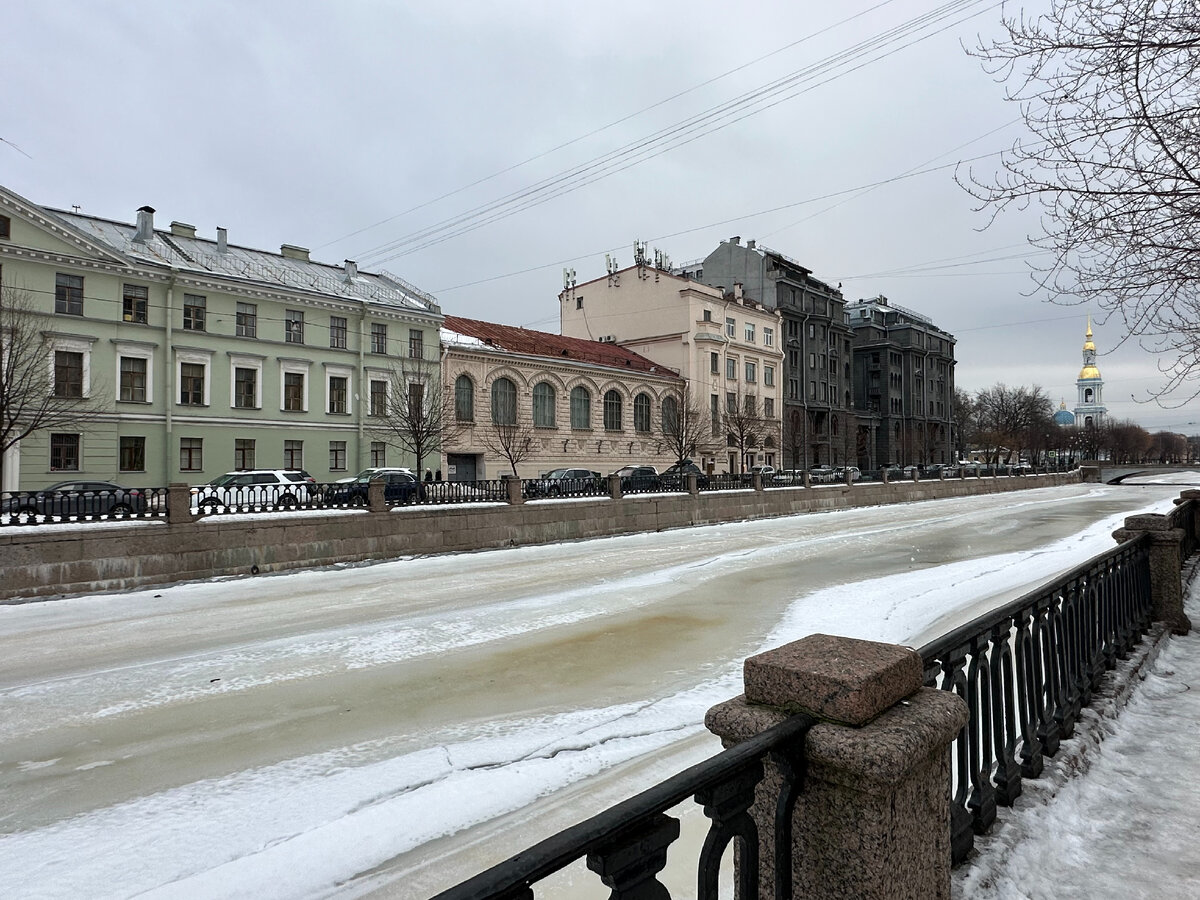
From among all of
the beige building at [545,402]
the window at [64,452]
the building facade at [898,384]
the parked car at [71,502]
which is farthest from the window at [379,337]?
the building facade at [898,384]

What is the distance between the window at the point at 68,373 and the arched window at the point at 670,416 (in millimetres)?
31838

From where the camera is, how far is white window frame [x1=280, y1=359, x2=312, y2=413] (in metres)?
33.8

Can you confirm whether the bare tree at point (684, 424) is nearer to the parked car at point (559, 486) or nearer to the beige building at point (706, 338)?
the beige building at point (706, 338)

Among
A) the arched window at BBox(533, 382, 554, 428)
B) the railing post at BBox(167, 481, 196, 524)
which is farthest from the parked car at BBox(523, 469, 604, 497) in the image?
the arched window at BBox(533, 382, 554, 428)

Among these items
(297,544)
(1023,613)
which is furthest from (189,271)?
(1023,613)

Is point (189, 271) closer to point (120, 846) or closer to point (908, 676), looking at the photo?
point (120, 846)

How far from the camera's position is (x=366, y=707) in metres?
6.80

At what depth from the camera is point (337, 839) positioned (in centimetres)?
436

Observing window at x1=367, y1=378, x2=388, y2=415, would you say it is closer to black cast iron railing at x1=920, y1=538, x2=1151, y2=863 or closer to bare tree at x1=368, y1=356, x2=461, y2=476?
bare tree at x1=368, y1=356, x2=461, y2=476

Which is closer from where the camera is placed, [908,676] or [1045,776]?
[908,676]

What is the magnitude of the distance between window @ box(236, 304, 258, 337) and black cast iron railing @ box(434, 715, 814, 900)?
1405 inches

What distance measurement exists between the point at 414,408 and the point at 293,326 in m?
9.25

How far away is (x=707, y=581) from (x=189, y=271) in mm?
28447

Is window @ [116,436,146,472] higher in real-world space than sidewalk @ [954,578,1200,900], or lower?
higher
